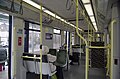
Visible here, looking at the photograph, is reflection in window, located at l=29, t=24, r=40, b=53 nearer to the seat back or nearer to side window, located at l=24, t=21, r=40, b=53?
side window, located at l=24, t=21, r=40, b=53

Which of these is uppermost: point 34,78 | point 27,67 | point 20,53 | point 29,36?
point 29,36

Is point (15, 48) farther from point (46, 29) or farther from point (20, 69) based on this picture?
Answer: point (46, 29)

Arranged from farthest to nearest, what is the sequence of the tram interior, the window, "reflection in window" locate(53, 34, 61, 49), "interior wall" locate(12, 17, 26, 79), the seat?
"reflection in window" locate(53, 34, 61, 49) < the seat < the window < "interior wall" locate(12, 17, 26, 79) < the tram interior

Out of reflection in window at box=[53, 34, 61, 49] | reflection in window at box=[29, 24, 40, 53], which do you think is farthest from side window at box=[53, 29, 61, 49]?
reflection in window at box=[29, 24, 40, 53]

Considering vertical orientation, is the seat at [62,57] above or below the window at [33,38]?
below

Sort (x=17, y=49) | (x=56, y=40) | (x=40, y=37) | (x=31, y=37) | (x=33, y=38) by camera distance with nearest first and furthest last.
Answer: (x=40, y=37), (x=17, y=49), (x=31, y=37), (x=33, y=38), (x=56, y=40)

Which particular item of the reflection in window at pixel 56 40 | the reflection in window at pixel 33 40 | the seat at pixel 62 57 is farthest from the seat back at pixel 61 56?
the reflection in window at pixel 56 40

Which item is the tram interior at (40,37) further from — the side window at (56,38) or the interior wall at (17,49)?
the side window at (56,38)

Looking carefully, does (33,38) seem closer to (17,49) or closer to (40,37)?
(17,49)

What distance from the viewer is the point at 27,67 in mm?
4004

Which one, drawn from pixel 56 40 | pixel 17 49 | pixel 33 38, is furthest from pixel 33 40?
pixel 56 40

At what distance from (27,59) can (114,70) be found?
7.28 ft

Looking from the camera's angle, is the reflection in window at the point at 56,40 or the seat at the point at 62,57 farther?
the reflection in window at the point at 56,40

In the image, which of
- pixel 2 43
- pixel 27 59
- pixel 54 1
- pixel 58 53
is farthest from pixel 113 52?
pixel 2 43
